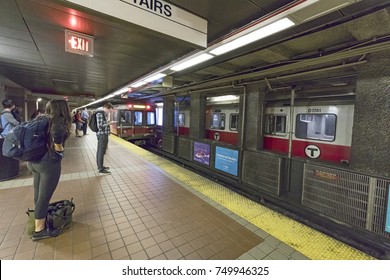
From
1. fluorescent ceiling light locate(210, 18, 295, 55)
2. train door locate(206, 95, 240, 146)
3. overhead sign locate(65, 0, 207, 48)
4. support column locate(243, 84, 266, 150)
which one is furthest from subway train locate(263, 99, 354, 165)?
overhead sign locate(65, 0, 207, 48)

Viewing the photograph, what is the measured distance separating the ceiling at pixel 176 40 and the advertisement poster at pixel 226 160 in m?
2.12

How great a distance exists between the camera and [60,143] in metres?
2.23

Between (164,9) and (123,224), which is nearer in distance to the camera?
(164,9)

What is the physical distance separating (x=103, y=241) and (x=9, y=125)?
384 cm

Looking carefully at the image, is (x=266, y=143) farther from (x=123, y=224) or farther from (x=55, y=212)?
(x=55, y=212)

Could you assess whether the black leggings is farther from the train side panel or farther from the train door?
the train door

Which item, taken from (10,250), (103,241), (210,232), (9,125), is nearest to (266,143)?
(210,232)

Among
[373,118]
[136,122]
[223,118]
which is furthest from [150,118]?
[373,118]

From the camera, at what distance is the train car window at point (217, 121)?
7.16 meters

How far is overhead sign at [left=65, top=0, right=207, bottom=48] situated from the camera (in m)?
1.84

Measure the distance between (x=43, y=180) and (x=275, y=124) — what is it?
5043 millimetres

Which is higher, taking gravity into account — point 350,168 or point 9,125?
point 9,125

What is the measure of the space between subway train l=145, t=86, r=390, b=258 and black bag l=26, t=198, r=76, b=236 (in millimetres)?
3969

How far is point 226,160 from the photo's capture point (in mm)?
5844
